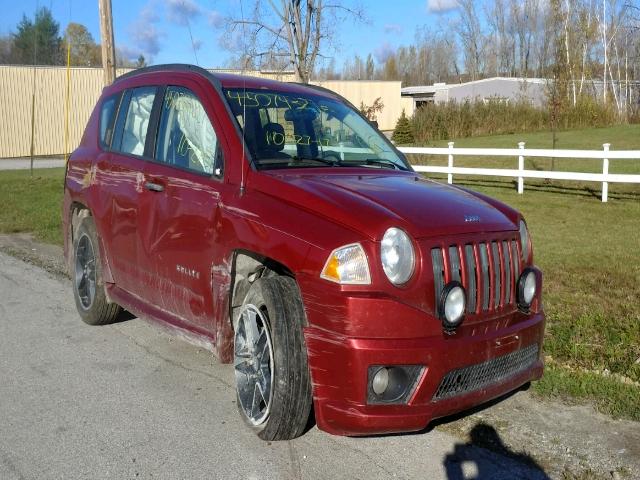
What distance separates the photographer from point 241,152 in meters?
4.44

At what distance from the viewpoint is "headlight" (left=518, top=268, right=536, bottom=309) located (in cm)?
408

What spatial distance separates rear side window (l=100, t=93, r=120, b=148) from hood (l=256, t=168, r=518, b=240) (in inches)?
93.0

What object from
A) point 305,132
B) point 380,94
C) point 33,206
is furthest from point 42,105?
point 305,132

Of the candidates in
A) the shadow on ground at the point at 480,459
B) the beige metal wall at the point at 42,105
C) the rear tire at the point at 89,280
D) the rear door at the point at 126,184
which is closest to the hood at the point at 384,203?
the shadow on ground at the point at 480,459

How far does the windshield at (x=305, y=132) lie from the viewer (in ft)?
15.3

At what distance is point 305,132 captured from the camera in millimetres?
5078

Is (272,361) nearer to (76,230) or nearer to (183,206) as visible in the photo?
(183,206)

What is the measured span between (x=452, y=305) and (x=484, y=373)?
19.0 inches

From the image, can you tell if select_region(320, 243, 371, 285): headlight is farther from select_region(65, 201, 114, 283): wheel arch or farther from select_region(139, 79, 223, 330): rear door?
select_region(65, 201, 114, 283): wheel arch

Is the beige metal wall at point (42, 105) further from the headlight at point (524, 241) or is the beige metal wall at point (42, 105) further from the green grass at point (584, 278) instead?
the headlight at point (524, 241)

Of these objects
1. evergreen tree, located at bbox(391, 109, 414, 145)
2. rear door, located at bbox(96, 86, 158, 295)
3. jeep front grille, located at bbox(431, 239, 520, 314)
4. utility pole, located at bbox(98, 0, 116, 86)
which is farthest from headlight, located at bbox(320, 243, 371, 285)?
evergreen tree, located at bbox(391, 109, 414, 145)

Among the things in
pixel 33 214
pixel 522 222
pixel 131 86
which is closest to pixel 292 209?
pixel 522 222

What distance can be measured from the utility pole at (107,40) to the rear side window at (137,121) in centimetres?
926

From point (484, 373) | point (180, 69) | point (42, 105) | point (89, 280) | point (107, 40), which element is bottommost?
point (484, 373)
